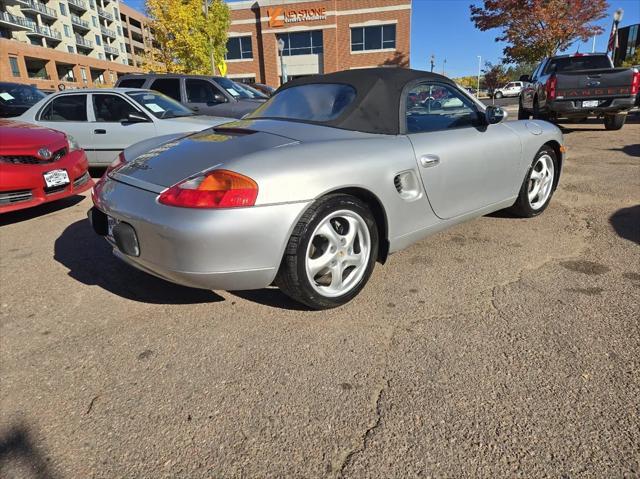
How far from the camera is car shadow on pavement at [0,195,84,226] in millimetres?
4586

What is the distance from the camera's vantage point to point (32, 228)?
14.0ft

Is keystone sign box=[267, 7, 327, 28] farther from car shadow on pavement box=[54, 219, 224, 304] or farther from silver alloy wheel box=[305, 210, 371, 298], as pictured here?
silver alloy wheel box=[305, 210, 371, 298]

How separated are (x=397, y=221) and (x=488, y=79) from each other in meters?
58.5

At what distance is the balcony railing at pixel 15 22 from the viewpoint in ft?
168

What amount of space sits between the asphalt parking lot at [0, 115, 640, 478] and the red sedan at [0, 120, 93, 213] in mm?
1075

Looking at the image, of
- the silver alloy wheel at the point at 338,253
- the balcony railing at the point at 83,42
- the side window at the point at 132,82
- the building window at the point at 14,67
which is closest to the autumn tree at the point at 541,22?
the side window at the point at 132,82

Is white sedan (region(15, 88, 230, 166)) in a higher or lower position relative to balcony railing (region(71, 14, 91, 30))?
lower

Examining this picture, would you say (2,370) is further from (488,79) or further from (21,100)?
(488,79)

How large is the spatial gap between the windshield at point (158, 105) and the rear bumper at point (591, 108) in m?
7.33

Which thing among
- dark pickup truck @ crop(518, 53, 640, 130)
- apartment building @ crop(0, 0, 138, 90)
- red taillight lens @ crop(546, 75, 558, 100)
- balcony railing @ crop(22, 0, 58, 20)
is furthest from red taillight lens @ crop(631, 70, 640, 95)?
balcony railing @ crop(22, 0, 58, 20)

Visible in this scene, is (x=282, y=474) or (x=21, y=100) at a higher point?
(x=21, y=100)

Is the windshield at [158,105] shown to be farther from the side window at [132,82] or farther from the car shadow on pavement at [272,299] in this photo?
the car shadow on pavement at [272,299]

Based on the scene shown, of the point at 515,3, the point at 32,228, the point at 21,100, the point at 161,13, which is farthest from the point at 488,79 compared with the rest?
the point at 32,228

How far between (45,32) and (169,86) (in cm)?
6422
